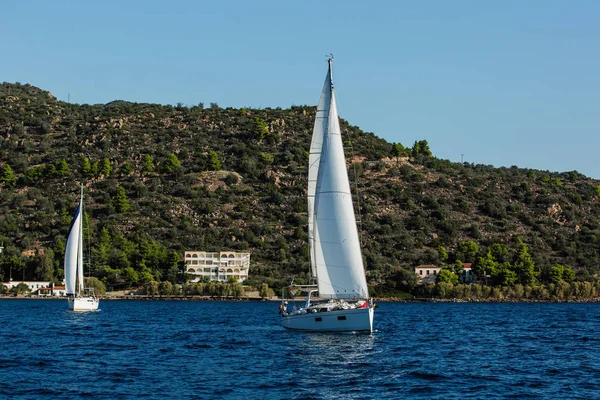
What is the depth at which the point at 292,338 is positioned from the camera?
52500 mm

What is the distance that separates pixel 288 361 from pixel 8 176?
120 metres

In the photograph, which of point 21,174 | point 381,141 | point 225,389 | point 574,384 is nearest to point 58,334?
point 225,389

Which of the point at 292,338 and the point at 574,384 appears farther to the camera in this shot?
the point at 292,338

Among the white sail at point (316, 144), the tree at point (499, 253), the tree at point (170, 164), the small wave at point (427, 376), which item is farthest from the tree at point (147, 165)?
the small wave at point (427, 376)

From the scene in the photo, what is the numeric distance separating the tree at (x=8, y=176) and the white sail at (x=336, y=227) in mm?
111575

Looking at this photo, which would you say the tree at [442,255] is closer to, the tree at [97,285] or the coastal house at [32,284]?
the tree at [97,285]

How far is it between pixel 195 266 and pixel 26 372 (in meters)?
91.1

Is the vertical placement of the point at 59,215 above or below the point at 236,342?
above

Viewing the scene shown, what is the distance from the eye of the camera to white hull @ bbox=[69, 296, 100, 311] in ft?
269

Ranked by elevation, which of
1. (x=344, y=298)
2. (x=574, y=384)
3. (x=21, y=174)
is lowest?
(x=574, y=384)

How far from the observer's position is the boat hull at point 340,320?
2016 inches

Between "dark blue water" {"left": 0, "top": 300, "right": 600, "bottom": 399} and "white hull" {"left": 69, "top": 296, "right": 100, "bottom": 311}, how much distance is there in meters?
12.0

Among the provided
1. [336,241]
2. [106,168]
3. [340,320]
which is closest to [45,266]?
[106,168]

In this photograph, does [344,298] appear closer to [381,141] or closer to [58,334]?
[58,334]
